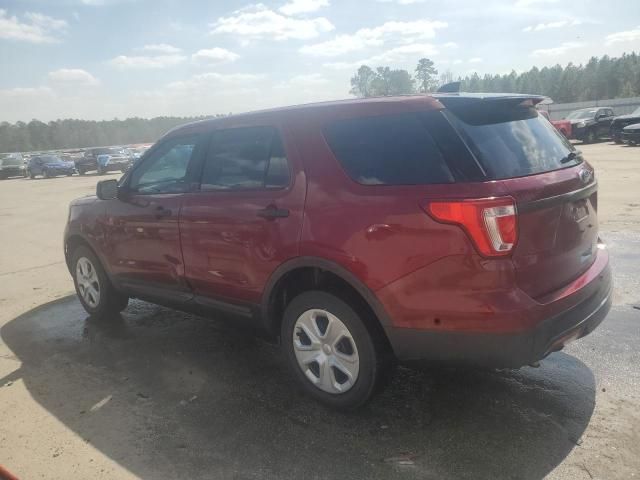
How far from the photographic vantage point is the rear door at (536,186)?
262 centimetres

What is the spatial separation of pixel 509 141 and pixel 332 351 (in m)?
1.55

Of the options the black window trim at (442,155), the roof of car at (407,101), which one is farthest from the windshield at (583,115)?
the black window trim at (442,155)

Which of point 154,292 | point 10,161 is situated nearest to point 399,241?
point 154,292

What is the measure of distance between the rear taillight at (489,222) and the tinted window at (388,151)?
192 mm

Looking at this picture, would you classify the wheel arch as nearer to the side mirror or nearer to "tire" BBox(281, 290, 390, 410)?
"tire" BBox(281, 290, 390, 410)

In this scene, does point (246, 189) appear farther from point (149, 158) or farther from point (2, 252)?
point (2, 252)

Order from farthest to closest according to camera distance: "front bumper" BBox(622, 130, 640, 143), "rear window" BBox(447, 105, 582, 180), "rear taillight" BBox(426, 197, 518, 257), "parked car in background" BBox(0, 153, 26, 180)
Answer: "parked car in background" BBox(0, 153, 26, 180)
"front bumper" BBox(622, 130, 640, 143)
"rear window" BBox(447, 105, 582, 180)
"rear taillight" BBox(426, 197, 518, 257)

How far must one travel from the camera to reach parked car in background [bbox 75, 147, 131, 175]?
112ft

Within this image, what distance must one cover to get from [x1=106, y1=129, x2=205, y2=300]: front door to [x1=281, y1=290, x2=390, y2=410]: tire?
3.86 feet

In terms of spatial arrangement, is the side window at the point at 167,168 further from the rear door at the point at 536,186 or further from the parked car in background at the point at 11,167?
the parked car in background at the point at 11,167

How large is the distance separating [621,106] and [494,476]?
5802 cm

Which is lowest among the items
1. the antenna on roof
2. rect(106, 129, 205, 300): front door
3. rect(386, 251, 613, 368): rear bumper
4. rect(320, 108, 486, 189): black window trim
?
rect(386, 251, 613, 368): rear bumper

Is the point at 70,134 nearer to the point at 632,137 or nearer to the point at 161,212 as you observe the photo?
the point at 632,137

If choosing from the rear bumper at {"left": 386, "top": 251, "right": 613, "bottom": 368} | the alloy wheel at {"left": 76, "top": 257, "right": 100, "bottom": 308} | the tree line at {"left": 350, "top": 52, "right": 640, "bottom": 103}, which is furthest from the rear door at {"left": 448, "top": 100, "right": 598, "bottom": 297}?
the tree line at {"left": 350, "top": 52, "right": 640, "bottom": 103}
